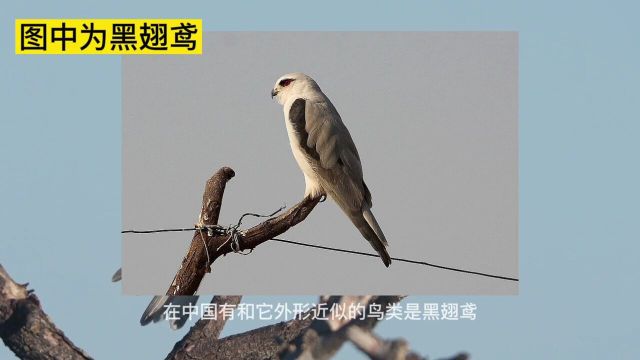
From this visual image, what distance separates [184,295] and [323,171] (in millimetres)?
1258

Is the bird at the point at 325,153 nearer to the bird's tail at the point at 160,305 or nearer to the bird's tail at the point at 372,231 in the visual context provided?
the bird's tail at the point at 372,231

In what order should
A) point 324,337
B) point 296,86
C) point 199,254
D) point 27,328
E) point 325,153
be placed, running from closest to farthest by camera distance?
point 199,254 < point 325,153 < point 296,86 < point 324,337 < point 27,328

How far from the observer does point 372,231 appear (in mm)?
5285

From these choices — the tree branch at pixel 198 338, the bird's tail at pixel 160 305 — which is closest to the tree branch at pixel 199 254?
the bird's tail at pixel 160 305

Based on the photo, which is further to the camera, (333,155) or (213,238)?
(333,155)

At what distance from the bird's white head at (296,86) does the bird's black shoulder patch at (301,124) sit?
0.33ft

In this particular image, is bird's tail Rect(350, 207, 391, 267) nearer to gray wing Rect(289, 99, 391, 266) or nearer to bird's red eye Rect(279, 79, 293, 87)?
gray wing Rect(289, 99, 391, 266)

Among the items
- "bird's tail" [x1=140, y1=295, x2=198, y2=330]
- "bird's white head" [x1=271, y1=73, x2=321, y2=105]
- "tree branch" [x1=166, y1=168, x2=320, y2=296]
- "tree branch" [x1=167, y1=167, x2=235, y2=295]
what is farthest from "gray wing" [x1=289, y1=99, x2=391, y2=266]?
"bird's tail" [x1=140, y1=295, x2=198, y2=330]

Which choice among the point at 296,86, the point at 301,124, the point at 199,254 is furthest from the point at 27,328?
the point at 296,86

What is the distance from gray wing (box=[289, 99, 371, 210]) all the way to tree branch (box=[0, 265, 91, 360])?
2.33 meters

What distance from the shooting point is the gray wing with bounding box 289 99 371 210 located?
5427mm

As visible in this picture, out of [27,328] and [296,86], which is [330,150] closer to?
[296,86]

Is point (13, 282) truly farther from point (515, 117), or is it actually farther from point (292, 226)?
point (515, 117)

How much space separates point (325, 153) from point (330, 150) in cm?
4
